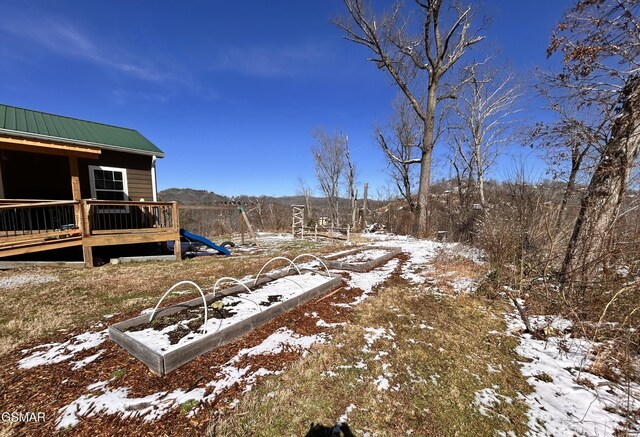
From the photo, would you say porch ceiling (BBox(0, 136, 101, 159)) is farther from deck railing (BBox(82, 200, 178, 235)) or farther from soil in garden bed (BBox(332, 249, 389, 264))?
soil in garden bed (BBox(332, 249, 389, 264))

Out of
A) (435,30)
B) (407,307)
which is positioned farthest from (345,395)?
(435,30)

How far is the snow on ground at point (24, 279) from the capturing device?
5148 millimetres

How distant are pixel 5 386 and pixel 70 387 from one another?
63cm

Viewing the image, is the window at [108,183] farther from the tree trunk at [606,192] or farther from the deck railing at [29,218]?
the tree trunk at [606,192]

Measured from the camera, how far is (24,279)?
217 inches

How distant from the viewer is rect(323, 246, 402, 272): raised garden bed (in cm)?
634

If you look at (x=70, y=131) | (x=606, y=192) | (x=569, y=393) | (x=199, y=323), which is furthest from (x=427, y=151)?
(x=70, y=131)

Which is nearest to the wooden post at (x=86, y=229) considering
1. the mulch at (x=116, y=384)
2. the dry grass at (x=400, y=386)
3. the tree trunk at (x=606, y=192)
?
the mulch at (x=116, y=384)

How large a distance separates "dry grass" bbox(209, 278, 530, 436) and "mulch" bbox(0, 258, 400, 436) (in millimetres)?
224

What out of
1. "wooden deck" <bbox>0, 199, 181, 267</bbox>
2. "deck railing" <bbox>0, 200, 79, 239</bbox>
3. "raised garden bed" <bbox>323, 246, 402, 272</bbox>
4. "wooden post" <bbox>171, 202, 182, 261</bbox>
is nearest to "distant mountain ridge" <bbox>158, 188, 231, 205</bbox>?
"wooden deck" <bbox>0, 199, 181, 267</bbox>

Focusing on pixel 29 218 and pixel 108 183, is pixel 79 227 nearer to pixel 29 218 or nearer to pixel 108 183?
pixel 29 218

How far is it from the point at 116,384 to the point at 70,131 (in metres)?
9.76

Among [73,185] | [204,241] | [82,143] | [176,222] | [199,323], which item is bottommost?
[199,323]

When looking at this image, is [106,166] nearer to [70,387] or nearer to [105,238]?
[105,238]
